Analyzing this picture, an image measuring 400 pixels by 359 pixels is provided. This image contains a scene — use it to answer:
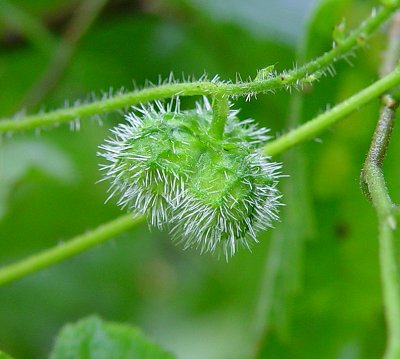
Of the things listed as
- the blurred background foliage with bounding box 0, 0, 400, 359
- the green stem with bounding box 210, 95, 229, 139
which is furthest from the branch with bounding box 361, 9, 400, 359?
the blurred background foliage with bounding box 0, 0, 400, 359

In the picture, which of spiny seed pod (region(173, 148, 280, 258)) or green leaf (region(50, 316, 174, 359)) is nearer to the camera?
spiny seed pod (region(173, 148, 280, 258))

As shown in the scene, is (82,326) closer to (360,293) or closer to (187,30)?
(360,293)

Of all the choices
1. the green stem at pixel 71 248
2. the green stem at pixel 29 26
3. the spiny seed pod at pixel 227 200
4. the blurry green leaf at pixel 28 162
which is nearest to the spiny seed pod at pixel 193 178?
the spiny seed pod at pixel 227 200

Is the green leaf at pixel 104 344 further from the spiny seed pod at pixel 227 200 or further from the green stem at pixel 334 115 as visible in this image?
the green stem at pixel 334 115

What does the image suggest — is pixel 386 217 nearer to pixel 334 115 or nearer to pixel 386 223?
pixel 386 223

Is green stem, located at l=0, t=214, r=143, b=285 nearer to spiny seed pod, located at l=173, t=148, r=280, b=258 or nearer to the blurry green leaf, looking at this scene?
spiny seed pod, located at l=173, t=148, r=280, b=258

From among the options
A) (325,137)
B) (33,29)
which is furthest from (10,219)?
(325,137)
